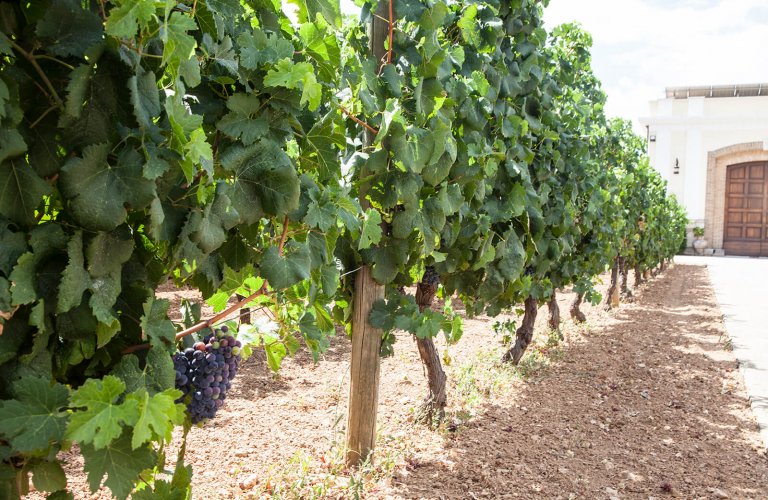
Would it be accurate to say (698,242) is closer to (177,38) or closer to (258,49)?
(258,49)

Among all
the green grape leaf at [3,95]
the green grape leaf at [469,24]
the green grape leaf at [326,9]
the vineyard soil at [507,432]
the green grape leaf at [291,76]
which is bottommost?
the vineyard soil at [507,432]

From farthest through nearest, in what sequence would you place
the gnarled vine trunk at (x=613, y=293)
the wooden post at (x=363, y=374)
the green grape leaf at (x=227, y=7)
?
the gnarled vine trunk at (x=613, y=293) < the wooden post at (x=363, y=374) < the green grape leaf at (x=227, y=7)

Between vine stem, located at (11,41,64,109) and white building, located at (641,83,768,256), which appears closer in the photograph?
vine stem, located at (11,41,64,109)

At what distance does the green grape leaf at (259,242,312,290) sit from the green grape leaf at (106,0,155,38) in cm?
71

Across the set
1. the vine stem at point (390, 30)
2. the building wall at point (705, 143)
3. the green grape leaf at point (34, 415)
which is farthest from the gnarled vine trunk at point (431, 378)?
the building wall at point (705, 143)

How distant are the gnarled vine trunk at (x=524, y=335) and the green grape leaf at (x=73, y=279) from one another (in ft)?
15.9

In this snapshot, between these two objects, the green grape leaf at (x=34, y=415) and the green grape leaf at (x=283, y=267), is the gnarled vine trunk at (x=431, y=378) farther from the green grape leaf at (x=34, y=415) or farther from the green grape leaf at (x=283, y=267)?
the green grape leaf at (x=34, y=415)

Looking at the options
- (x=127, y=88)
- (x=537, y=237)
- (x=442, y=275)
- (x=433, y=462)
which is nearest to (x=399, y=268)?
(x=442, y=275)

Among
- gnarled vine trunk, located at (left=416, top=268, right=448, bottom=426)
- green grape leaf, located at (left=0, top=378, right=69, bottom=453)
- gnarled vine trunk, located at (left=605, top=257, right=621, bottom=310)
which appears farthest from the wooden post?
gnarled vine trunk, located at (left=605, top=257, right=621, bottom=310)

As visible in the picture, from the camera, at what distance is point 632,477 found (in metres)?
3.23

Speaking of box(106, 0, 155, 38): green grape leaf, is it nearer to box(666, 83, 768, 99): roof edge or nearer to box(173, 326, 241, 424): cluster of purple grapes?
box(173, 326, 241, 424): cluster of purple grapes

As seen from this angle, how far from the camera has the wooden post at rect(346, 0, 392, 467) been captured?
9.62 ft

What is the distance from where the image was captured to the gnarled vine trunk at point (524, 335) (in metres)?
5.53

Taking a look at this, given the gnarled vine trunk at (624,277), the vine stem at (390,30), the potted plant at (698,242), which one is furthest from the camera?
the potted plant at (698,242)
